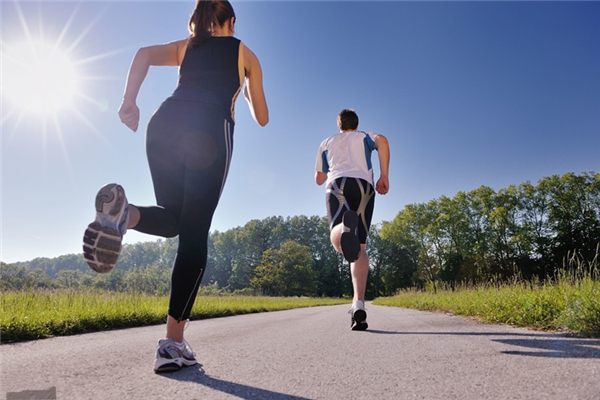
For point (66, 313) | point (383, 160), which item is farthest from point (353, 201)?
point (66, 313)

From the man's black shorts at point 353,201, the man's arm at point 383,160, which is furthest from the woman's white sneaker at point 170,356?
the man's arm at point 383,160

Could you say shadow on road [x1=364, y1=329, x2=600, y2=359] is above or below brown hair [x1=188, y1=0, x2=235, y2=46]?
below

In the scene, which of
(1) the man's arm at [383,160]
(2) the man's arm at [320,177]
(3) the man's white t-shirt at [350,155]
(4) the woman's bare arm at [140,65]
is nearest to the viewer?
(4) the woman's bare arm at [140,65]

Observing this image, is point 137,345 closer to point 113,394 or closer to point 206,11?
point 113,394

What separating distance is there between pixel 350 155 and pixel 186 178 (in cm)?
249

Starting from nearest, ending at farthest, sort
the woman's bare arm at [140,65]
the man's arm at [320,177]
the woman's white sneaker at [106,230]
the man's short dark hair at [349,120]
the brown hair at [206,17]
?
1. the woman's white sneaker at [106,230]
2. the woman's bare arm at [140,65]
3. the brown hair at [206,17]
4. the man's short dark hair at [349,120]
5. the man's arm at [320,177]

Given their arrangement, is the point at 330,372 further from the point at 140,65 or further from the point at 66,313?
the point at 66,313

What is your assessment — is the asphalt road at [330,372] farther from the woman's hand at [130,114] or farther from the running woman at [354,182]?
the woman's hand at [130,114]

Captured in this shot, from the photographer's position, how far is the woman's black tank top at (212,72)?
6.69ft

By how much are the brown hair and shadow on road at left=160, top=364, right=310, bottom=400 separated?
74.1 inches

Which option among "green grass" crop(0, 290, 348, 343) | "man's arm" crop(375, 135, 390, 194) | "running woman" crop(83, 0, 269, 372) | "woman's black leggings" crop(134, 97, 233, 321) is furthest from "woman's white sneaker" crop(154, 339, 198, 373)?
"man's arm" crop(375, 135, 390, 194)

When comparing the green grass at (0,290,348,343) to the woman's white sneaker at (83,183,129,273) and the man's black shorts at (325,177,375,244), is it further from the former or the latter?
the man's black shorts at (325,177,375,244)

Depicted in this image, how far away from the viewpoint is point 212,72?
2068mm

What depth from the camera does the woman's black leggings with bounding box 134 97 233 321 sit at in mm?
1769
